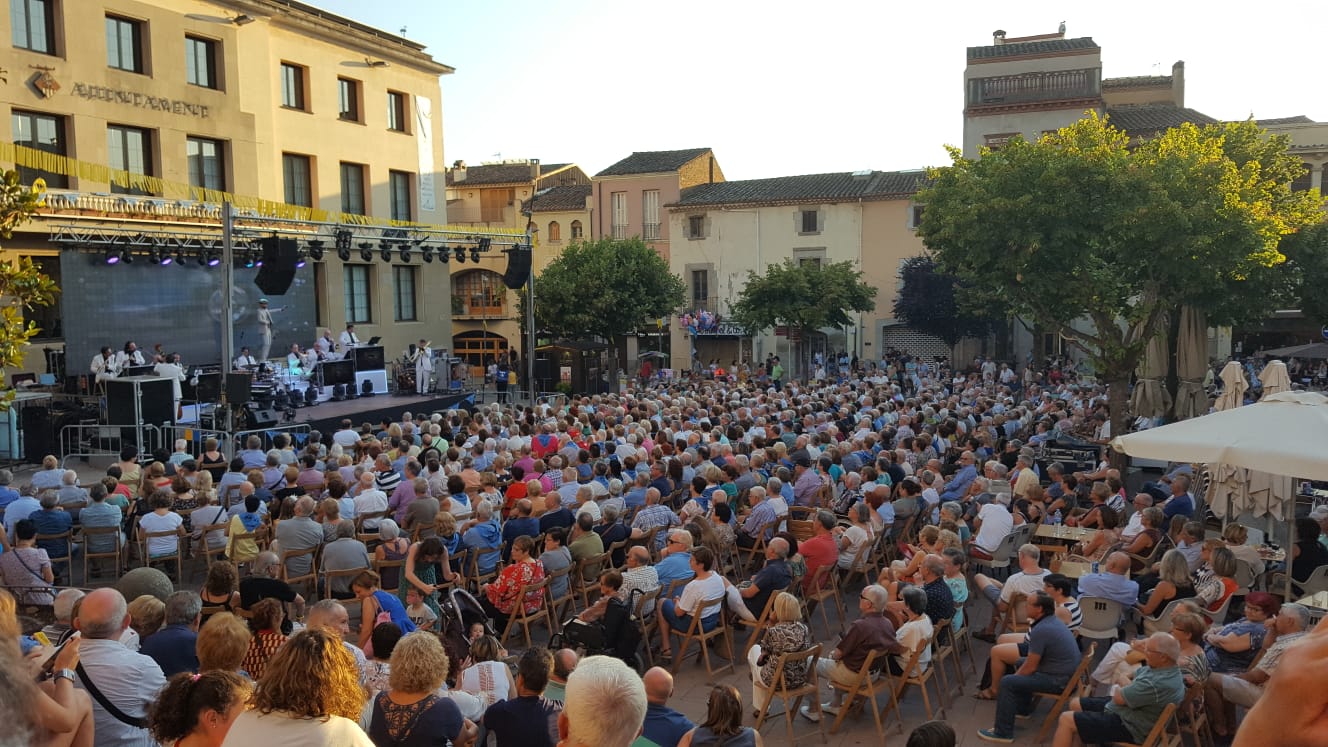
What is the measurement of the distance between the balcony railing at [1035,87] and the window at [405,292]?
70.1 feet

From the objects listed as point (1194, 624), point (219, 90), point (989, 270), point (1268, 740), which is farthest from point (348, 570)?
point (219, 90)

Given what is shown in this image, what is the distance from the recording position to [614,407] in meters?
16.8

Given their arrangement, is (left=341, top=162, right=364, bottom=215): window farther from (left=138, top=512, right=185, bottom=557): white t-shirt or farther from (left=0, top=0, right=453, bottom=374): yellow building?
(left=138, top=512, right=185, bottom=557): white t-shirt

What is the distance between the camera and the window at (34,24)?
19.2 meters

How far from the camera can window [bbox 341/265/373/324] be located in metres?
27.6

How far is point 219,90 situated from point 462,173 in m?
24.2

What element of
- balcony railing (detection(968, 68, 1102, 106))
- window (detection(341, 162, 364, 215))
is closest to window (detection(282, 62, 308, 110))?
window (detection(341, 162, 364, 215))

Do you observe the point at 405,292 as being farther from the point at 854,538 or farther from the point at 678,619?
the point at 678,619

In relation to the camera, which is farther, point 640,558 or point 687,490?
point 687,490

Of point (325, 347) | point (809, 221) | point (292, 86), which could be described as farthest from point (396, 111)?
point (809, 221)

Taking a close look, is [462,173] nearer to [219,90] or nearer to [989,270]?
[219,90]

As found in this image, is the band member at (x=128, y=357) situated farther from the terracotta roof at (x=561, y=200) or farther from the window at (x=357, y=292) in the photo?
the terracotta roof at (x=561, y=200)

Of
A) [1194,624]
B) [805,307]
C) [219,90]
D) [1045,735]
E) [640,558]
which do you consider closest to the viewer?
[1194,624]

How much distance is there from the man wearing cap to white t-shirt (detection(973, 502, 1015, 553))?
746 inches
